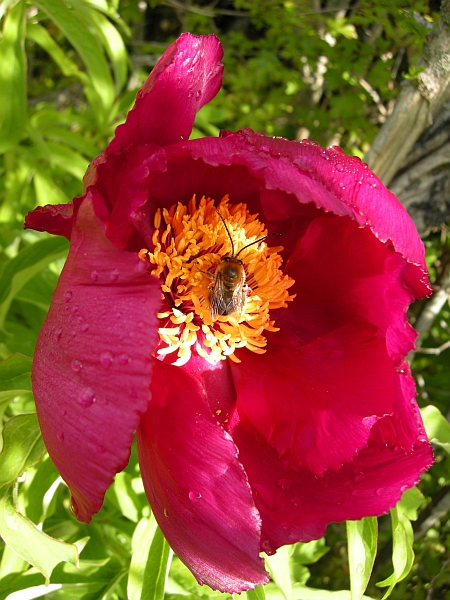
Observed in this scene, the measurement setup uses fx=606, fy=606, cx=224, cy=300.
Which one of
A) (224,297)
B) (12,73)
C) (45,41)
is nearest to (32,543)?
(224,297)

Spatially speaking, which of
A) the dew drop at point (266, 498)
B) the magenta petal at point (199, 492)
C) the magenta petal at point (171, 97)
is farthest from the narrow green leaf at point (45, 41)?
the dew drop at point (266, 498)

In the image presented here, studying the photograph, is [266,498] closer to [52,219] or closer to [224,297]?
[224,297]

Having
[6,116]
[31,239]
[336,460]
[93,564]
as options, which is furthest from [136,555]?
[6,116]

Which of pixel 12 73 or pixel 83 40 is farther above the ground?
pixel 83 40

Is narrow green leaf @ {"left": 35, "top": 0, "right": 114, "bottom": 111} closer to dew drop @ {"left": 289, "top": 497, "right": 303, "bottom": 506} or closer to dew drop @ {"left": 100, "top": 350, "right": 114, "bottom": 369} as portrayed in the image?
dew drop @ {"left": 100, "top": 350, "right": 114, "bottom": 369}

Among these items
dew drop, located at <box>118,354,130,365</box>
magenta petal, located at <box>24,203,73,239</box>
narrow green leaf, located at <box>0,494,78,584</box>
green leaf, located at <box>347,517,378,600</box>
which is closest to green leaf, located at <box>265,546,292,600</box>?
green leaf, located at <box>347,517,378,600</box>

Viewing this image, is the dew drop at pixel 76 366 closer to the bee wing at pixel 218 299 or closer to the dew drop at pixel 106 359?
the dew drop at pixel 106 359
